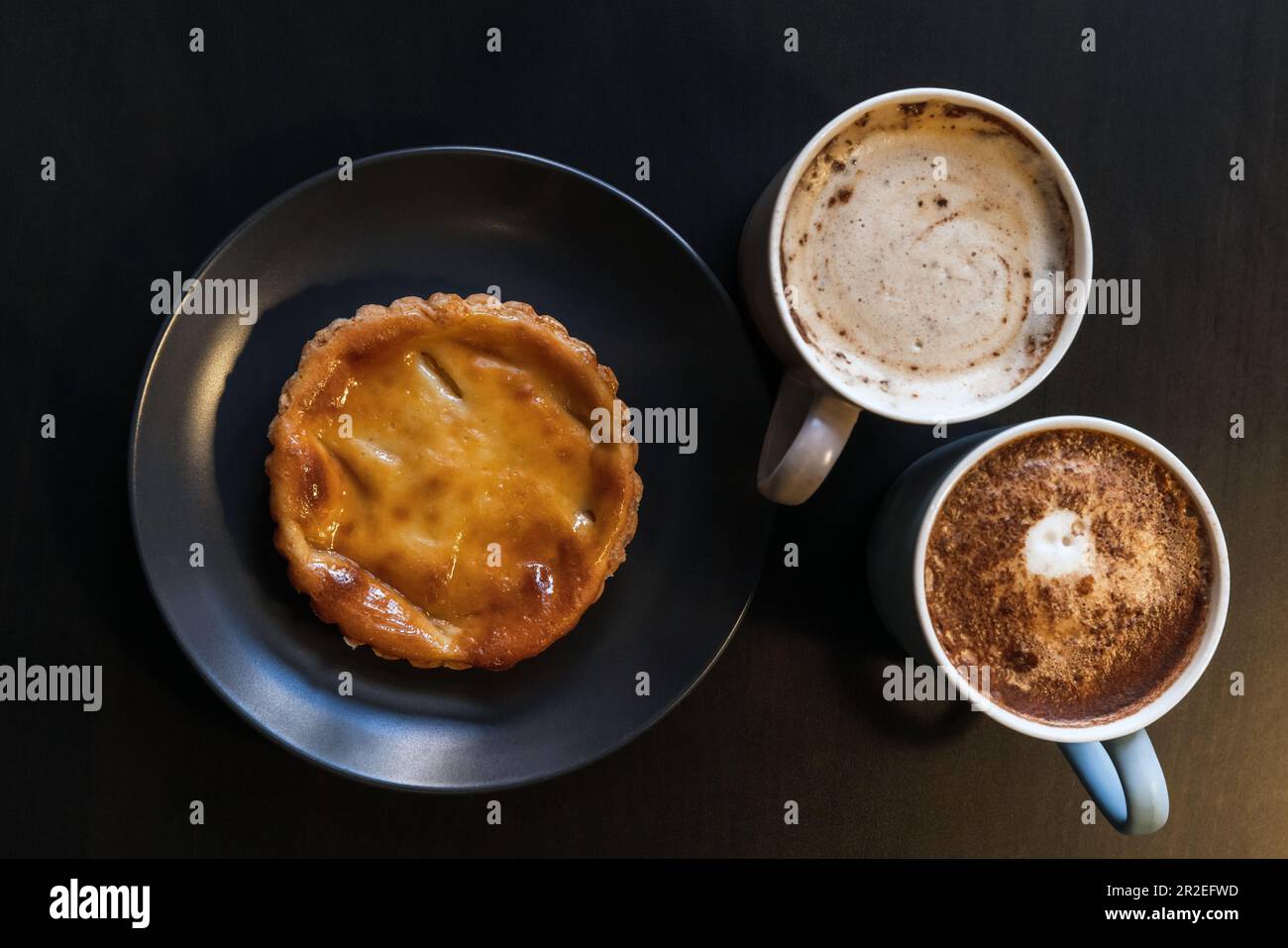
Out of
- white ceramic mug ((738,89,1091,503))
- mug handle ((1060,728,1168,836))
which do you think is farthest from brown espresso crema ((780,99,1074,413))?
mug handle ((1060,728,1168,836))

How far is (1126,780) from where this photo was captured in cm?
153

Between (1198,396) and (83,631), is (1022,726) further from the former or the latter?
(83,631)

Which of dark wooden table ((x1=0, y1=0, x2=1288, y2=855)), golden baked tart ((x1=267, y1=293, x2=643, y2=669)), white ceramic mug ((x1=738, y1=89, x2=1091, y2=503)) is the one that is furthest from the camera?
dark wooden table ((x1=0, y1=0, x2=1288, y2=855))

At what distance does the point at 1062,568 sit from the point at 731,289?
78 centimetres

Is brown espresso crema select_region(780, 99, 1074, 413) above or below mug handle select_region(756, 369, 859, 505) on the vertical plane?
above

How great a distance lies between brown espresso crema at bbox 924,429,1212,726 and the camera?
5.04 ft

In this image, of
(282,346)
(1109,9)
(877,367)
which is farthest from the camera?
(1109,9)

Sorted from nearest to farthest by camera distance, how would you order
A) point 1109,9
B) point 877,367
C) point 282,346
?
point 877,367, point 282,346, point 1109,9

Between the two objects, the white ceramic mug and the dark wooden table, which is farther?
the dark wooden table

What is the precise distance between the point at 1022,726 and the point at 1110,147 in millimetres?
1178

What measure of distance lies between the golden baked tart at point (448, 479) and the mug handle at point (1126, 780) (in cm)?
87

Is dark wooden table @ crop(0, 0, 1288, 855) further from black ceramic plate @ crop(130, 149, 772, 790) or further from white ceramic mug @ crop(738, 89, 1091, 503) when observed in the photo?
white ceramic mug @ crop(738, 89, 1091, 503)

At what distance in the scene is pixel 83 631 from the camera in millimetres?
1831
